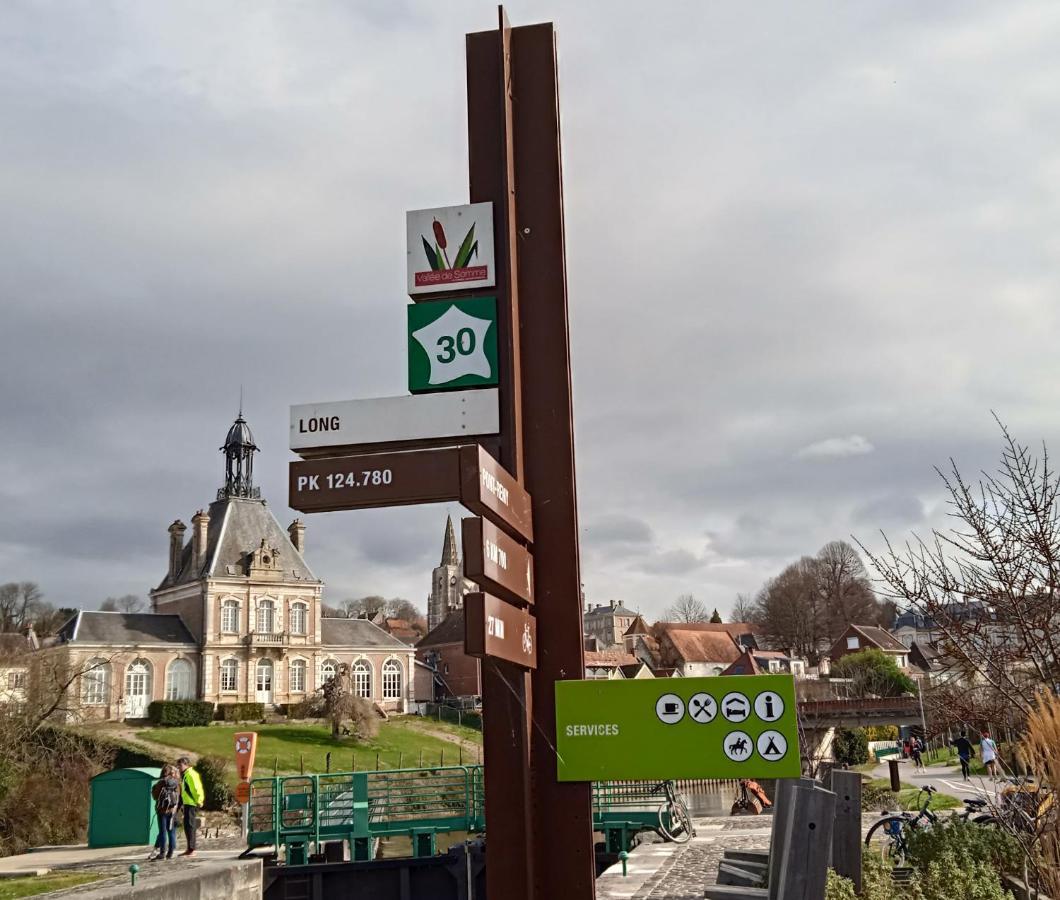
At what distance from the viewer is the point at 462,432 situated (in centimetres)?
598

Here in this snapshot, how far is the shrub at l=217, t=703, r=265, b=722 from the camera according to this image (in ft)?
183

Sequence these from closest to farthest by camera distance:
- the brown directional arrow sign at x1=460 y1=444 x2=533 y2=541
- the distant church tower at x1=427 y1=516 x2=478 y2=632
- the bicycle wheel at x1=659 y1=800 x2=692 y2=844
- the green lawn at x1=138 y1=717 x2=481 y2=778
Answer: the brown directional arrow sign at x1=460 y1=444 x2=533 y2=541 → the bicycle wheel at x1=659 y1=800 x2=692 y2=844 → the green lawn at x1=138 y1=717 x2=481 y2=778 → the distant church tower at x1=427 y1=516 x2=478 y2=632

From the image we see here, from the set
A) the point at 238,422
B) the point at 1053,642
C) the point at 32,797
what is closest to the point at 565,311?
the point at 1053,642

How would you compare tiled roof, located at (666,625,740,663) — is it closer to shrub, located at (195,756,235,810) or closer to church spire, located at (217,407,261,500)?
church spire, located at (217,407,261,500)

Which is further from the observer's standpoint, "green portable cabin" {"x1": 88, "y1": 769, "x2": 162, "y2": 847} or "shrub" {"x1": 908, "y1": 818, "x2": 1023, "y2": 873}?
"green portable cabin" {"x1": 88, "y1": 769, "x2": 162, "y2": 847}

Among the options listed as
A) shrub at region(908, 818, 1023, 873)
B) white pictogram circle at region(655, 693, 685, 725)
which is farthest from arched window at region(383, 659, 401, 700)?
white pictogram circle at region(655, 693, 685, 725)

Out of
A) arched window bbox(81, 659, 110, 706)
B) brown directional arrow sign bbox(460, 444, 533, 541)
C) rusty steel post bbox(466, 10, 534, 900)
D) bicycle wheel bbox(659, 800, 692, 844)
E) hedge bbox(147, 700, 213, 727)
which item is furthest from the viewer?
hedge bbox(147, 700, 213, 727)

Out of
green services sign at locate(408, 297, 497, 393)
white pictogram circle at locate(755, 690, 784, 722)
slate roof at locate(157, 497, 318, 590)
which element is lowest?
white pictogram circle at locate(755, 690, 784, 722)

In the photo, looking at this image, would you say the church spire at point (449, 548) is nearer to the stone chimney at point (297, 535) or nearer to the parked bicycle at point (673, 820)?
the stone chimney at point (297, 535)

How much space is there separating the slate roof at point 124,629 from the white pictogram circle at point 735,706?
57.2 metres

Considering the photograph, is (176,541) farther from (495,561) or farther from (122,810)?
(495,561)

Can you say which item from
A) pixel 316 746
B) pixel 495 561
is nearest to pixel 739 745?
pixel 495 561

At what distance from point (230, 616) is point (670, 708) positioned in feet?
200

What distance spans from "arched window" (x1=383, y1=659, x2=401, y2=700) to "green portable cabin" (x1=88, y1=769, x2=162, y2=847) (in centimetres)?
4604
